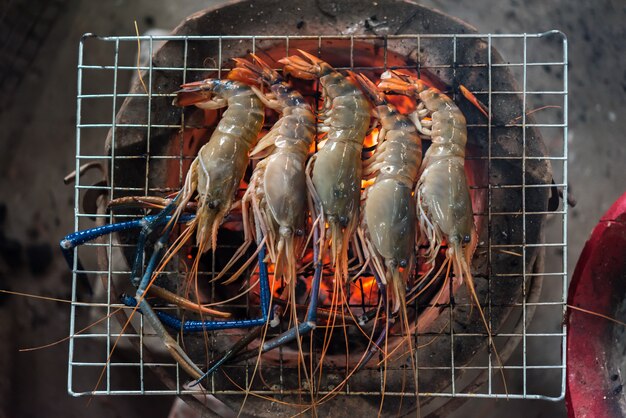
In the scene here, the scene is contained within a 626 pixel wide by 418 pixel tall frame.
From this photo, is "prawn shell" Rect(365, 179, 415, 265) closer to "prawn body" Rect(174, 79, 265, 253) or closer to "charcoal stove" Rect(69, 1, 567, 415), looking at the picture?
"charcoal stove" Rect(69, 1, 567, 415)

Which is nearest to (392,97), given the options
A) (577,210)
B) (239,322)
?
(239,322)

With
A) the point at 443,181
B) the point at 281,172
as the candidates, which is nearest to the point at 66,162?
the point at 281,172

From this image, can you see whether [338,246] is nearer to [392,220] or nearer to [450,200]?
[392,220]

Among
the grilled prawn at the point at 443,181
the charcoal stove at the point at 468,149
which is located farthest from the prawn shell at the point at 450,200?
the charcoal stove at the point at 468,149

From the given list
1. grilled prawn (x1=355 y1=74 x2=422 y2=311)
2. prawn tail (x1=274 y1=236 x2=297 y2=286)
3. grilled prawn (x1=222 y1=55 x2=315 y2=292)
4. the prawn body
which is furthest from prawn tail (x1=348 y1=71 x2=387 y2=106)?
prawn tail (x1=274 y1=236 x2=297 y2=286)

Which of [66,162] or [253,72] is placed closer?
[253,72]

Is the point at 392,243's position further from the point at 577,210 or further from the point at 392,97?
the point at 577,210

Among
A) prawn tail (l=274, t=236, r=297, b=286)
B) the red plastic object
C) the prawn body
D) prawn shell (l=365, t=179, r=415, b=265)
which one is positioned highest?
the prawn body

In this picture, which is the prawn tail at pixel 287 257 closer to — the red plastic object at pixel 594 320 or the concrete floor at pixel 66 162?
→ the red plastic object at pixel 594 320
